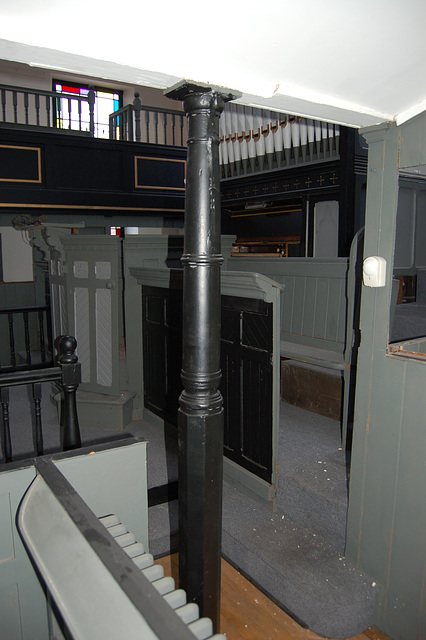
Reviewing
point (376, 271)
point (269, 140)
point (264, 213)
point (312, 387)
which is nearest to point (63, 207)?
point (264, 213)

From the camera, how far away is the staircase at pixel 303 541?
7.34ft

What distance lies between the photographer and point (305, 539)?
2.63m

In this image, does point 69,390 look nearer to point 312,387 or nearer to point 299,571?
point 299,571

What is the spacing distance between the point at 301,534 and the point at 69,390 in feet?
4.96

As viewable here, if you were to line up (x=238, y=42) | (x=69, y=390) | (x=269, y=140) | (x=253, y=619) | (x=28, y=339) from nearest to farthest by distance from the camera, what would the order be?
(x=238, y=42), (x=253, y=619), (x=69, y=390), (x=269, y=140), (x=28, y=339)

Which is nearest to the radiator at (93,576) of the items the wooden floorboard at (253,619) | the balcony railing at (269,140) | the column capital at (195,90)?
the wooden floorboard at (253,619)

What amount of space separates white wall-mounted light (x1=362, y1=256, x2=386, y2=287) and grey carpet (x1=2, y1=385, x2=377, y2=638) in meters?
1.22

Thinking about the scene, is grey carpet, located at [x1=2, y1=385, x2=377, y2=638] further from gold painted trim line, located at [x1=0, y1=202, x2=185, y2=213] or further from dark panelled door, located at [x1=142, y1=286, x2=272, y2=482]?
gold painted trim line, located at [x1=0, y1=202, x2=185, y2=213]

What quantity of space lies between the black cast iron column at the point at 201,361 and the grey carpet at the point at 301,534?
2.14ft

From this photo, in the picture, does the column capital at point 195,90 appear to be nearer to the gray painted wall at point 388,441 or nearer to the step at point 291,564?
the gray painted wall at point 388,441

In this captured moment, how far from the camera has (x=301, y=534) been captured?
2.67 metres

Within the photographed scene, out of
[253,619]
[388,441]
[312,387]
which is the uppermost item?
[388,441]

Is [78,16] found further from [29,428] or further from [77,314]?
[29,428]

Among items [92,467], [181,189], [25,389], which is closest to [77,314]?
[25,389]
